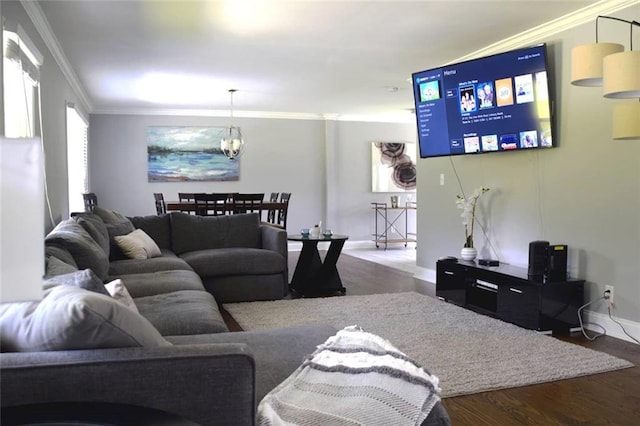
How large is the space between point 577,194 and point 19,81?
3.95 metres

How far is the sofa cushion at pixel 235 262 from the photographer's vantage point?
4691 millimetres

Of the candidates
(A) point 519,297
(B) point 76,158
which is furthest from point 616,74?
(B) point 76,158

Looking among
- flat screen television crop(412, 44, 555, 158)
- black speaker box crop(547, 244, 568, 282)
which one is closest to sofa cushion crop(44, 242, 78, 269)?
black speaker box crop(547, 244, 568, 282)

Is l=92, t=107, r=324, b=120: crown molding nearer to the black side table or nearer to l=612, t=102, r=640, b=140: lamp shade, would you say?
the black side table

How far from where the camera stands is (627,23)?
3635mm

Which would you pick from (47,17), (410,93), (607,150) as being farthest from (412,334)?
(410,93)

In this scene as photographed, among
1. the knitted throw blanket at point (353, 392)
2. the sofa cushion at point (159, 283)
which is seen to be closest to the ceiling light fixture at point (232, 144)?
the sofa cushion at point (159, 283)

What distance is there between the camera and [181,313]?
8.10ft

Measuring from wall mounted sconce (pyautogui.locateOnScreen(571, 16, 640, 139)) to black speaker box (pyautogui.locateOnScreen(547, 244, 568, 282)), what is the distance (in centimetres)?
94

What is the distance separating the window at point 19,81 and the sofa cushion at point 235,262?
5.44 ft

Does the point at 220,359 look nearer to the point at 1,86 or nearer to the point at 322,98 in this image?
the point at 1,86

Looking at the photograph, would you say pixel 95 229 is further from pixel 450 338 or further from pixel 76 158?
pixel 76 158

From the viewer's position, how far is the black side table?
5.25m

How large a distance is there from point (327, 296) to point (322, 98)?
10.9 ft
